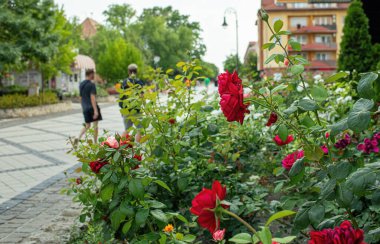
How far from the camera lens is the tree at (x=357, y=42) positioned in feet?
32.8

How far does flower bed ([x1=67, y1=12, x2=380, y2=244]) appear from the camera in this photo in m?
1.53

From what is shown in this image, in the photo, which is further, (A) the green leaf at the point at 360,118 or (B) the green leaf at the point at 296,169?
(B) the green leaf at the point at 296,169

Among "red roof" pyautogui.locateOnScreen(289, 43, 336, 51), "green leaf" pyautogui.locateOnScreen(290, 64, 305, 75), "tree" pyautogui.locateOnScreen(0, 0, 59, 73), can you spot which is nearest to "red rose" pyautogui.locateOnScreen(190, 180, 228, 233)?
"green leaf" pyautogui.locateOnScreen(290, 64, 305, 75)

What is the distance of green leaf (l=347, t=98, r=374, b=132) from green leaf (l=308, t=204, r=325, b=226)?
0.44 meters

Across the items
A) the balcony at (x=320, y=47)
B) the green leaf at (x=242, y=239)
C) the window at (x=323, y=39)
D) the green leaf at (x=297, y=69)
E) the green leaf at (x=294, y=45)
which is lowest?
the green leaf at (x=242, y=239)

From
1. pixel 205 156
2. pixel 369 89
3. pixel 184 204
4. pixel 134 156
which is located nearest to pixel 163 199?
pixel 184 204

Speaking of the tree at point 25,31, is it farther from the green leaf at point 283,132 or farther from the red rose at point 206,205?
the red rose at point 206,205

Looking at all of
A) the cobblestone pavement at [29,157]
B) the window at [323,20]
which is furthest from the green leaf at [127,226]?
the window at [323,20]

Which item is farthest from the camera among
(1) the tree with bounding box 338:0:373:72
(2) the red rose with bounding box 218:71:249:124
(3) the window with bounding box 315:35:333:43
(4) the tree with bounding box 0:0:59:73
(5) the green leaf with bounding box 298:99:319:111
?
(3) the window with bounding box 315:35:333:43

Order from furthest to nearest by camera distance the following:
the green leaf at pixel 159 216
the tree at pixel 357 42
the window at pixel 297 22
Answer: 1. the window at pixel 297 22
2. the tree at pixel 357 42
3. the green leaf at pixel 159 216

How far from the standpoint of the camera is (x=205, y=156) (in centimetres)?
331

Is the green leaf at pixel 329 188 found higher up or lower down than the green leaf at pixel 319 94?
lower down

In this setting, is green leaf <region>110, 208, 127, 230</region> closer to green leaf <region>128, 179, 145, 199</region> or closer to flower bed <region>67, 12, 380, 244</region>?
flower bed <region>67, 12, 380, 244</region>

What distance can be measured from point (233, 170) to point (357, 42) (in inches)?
281
